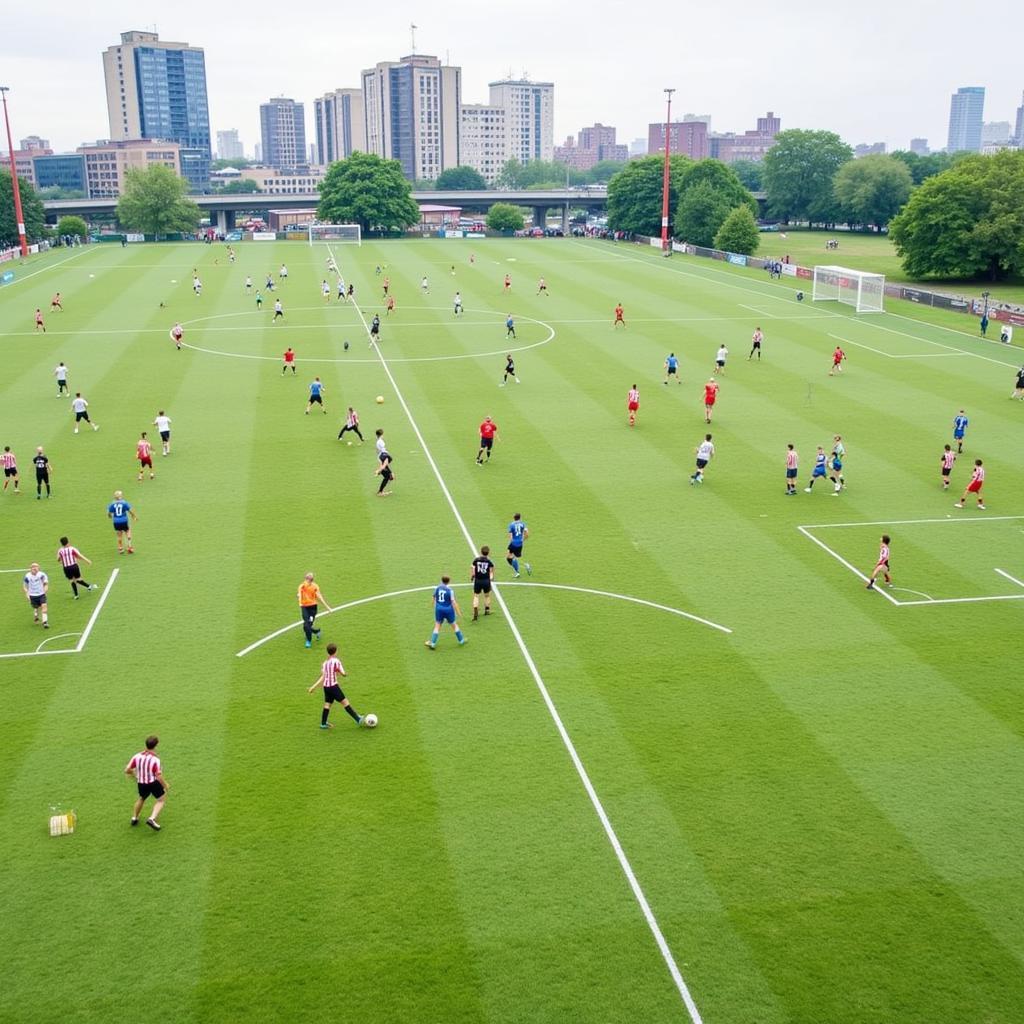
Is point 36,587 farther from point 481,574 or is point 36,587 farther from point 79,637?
point 481,574

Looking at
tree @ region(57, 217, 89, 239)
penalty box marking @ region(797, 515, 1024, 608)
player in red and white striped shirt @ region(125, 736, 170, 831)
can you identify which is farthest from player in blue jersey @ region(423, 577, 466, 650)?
tree @ region(57, 217, 89, 239)

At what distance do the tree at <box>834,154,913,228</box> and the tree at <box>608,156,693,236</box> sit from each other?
40.0 m

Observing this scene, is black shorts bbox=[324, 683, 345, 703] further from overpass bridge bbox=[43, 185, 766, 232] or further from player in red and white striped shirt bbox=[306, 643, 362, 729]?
overpass bridge bbox=[43, 185, 766, 232]

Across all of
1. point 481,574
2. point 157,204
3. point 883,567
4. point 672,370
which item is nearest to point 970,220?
point 672,370

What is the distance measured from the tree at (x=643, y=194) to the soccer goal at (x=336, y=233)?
34633 mm

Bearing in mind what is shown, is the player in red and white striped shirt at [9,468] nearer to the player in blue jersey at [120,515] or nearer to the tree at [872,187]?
the player in blue jersey at [120,515]

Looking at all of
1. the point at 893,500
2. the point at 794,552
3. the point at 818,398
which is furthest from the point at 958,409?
the point at 794,552

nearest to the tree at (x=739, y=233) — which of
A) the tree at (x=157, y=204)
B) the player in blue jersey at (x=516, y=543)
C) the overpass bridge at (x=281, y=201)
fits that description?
the overpass bridge at (x=281, y=201)

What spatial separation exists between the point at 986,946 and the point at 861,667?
8.02 metres

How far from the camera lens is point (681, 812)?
1614 centimetres

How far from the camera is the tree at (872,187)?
157 meters

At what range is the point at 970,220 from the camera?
82812 mm

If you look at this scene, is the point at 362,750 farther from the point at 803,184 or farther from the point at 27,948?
the point at 803,184

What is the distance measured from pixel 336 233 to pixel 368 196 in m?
6.85
